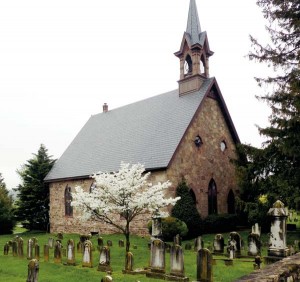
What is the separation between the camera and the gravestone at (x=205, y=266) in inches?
392

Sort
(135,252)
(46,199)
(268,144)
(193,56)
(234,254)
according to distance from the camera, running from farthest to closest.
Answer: (46,199)
(193,56)
(268,144)
(135,252)
(234,254)

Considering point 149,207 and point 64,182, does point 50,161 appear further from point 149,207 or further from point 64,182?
point 149,207

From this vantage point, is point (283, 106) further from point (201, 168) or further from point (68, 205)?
point (68, 205)

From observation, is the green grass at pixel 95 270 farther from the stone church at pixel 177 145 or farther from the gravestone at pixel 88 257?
the stone church at pixel 177 145

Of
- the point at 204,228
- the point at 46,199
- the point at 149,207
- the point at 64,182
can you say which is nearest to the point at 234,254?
the point at 149,207

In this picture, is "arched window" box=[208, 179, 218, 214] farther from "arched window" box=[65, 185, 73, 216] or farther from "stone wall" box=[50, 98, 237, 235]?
"arched window" box=[65, 185, 73, 216]

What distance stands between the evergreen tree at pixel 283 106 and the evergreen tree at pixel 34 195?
20281mm

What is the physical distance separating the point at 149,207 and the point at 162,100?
14.3m

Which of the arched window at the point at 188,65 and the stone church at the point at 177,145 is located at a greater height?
the arched window at the point at 188,65

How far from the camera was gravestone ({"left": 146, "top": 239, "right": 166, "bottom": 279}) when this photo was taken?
11578mm

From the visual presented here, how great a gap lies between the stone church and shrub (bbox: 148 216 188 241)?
7.48 feet

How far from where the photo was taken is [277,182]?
17.1 meters

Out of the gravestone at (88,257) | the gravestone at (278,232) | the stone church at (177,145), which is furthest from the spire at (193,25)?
the gravestone at (88,257)

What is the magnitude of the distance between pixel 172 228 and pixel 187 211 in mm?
2127
